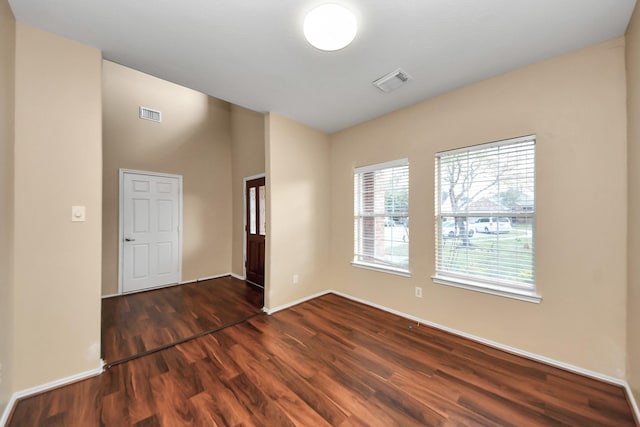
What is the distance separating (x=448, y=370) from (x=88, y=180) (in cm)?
A: 327

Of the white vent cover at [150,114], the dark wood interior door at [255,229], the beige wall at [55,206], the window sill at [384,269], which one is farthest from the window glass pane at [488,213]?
the white vent cover at [150,114]

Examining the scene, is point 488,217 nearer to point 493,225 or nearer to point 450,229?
point 493,225

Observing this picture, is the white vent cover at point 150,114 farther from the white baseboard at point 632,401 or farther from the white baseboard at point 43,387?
the white baseboard at point 632,401

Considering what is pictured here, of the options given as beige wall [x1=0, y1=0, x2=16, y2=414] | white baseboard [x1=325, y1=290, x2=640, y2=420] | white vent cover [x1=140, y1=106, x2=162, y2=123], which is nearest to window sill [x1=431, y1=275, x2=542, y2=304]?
white baseboard [x1=325, y1=290, x2=640, y2=420]

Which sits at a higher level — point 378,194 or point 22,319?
point 378,194

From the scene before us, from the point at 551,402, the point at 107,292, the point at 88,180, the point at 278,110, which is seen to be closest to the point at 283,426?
the point at 551,402

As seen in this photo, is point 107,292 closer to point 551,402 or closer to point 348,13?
point 348,13

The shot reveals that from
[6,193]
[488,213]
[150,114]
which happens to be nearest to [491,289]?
[488,213]

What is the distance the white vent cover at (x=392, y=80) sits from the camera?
2.17m

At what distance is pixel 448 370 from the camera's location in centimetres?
190

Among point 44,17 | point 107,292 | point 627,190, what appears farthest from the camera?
point 107,292

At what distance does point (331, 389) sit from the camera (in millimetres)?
1710

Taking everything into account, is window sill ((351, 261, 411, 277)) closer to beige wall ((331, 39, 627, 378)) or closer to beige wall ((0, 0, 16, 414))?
beige wall ((331, 39, 627, 378))

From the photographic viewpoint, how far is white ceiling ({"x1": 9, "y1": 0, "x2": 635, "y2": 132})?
1475mm
